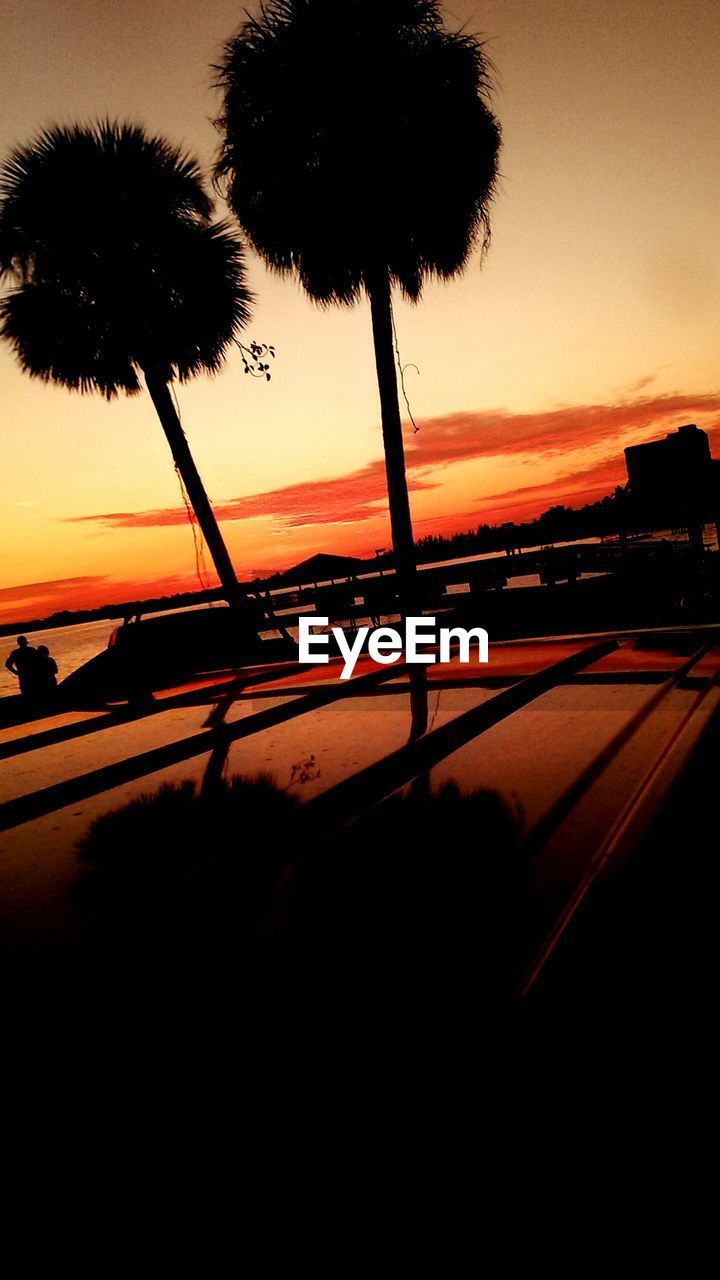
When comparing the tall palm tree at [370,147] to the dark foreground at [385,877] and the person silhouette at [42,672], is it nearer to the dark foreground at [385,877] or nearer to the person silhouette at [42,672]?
the person silhouette at [42,672]

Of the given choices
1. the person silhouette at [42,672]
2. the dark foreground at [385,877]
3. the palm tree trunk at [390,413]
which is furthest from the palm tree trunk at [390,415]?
Result: the dark foreground at [385,877]

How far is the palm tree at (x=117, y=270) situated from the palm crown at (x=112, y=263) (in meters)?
A: 0.02

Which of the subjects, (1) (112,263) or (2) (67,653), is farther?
(2) (67,653)

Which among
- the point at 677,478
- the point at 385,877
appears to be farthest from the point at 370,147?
the point at 385,877

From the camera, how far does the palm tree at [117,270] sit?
1012 cm

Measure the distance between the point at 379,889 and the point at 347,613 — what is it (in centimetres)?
900

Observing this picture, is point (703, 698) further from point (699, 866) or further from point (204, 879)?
point (204, 879)

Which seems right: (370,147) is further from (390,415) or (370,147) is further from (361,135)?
(390,415)

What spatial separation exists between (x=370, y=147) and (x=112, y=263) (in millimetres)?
4618

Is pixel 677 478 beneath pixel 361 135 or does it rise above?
beneath

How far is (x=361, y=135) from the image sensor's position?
8.63m

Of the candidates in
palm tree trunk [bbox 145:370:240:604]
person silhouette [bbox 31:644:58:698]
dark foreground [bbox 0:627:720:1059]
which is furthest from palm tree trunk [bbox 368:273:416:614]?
dark foreground [bbox 0:627:720:1059]

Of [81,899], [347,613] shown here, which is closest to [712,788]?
[81,899]

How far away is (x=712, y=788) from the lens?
5.15 feet
